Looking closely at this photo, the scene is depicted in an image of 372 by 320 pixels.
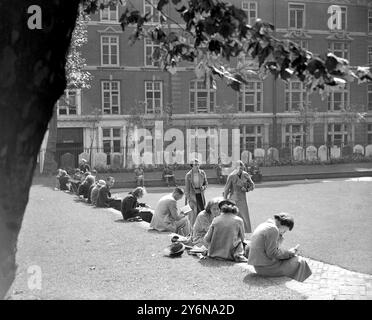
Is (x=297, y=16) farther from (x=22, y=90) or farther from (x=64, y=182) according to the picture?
(x=22, y=90)

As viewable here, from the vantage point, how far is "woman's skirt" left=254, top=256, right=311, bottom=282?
299 inches

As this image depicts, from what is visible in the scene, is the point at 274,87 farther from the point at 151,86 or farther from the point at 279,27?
the point at 151,86

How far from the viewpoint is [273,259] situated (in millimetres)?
7637

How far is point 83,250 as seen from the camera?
32.4ft

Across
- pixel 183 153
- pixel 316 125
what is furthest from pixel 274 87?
pixel 183 153

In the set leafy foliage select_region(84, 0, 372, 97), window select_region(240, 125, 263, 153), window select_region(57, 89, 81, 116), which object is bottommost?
window select_region(240, 125, 263, 153)

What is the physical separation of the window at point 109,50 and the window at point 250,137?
1038cm

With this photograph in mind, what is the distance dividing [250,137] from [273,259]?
31.6 meters

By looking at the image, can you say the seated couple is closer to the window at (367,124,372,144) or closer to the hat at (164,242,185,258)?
the hat at (164,242,185,258)

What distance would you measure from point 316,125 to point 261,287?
34.0 m

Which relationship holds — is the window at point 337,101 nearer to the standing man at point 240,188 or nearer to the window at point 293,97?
the window at point 293,97

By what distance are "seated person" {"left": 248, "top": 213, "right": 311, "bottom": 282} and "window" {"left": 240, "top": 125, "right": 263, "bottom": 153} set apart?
30.6m

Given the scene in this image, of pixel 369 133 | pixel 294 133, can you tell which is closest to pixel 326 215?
pixel 294 133

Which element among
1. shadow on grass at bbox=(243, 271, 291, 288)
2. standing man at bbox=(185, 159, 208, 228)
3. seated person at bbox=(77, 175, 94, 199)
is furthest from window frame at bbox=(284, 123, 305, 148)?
shadow on grass at bbox=(243, 271, 291, 288)
